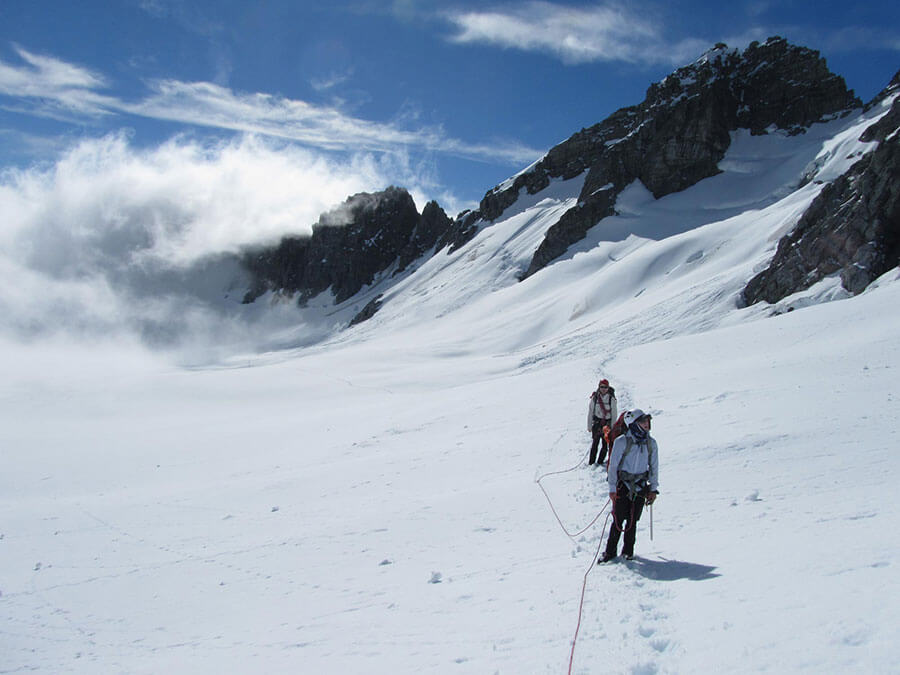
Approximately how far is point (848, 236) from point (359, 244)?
113857 mm

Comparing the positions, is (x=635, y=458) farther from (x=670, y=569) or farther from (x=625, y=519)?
(x=670, y=569)

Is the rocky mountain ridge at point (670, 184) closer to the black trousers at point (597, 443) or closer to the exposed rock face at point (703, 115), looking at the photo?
the exposed rock face at point (703, 115)

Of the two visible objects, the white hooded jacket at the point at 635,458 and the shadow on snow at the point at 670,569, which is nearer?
the shadow on snow at the point at 670,569

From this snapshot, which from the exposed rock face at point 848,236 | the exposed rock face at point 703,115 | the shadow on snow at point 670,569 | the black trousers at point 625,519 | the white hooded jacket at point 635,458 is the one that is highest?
the exposed rock face at point 703,115

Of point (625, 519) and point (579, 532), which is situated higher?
point (625, 519)

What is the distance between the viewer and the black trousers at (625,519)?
6.78 m

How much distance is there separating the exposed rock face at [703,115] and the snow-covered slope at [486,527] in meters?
50.6

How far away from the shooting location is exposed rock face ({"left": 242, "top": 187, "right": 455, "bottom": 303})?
129m

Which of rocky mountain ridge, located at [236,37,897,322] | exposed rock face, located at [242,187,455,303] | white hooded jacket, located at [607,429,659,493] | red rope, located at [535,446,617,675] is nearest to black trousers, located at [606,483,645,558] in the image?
red rope, located at [535,446,617,675]

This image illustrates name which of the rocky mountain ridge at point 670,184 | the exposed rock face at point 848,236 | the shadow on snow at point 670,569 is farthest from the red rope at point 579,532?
the rocky mountain ridge at point 670,184

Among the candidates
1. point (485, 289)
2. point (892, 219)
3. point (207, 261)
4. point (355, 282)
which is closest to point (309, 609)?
point (892, 219)

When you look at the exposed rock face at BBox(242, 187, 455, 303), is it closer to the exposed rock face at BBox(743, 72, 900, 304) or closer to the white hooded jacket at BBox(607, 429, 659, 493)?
the exposed rock face at BBox(743, 72, 900, 304)

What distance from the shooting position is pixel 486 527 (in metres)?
9.02

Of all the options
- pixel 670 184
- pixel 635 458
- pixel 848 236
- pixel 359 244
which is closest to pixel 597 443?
pixel 635 458
